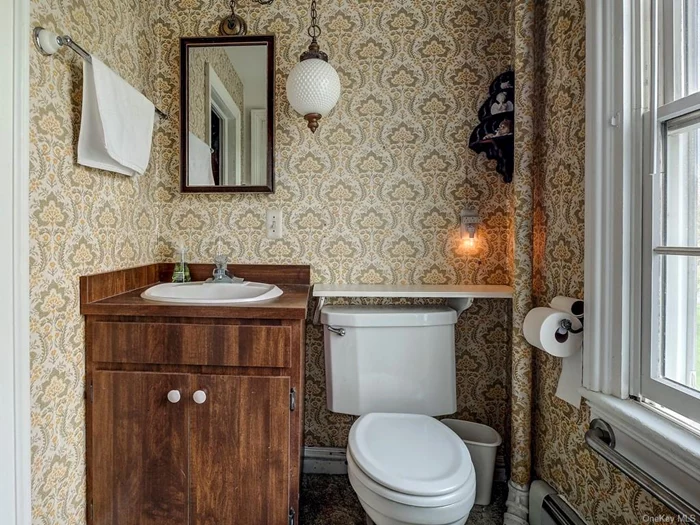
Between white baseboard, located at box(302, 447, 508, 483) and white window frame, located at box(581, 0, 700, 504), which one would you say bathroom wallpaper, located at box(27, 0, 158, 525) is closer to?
white baseboard, located at box(302, 447, 508, 483)

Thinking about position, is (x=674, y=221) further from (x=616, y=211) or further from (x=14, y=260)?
(x=14, y=260)

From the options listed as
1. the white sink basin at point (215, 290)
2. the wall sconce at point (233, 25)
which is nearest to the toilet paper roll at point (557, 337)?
the white sink basin at point (215, 290)

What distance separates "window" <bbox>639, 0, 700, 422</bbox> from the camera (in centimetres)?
80

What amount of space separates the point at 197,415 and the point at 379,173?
46.4 inches

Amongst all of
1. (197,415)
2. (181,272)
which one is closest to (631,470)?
(197,415)

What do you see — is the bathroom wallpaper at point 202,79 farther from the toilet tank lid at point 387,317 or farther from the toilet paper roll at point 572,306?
the toilet paper roll at point 572,306

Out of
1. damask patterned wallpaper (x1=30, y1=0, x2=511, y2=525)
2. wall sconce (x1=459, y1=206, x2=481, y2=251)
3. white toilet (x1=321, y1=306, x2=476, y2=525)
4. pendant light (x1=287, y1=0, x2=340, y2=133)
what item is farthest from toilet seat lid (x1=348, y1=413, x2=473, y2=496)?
pendant light (x1=287, y1=0, x2=340, y2=133)

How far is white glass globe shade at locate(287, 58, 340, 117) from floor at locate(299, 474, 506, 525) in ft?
5.19

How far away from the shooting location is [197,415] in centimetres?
114

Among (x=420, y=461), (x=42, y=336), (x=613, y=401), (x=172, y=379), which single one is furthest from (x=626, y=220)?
(x=42, y=336)

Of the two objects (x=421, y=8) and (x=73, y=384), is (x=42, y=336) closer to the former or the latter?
(x=73, y=384)

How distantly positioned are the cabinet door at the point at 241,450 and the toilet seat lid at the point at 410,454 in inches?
10.1

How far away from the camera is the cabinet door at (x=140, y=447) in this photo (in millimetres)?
1141

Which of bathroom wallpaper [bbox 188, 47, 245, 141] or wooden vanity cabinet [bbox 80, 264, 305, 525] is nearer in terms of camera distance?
wooden vanity cabinet [bbox 80, 264, 305, 525]
